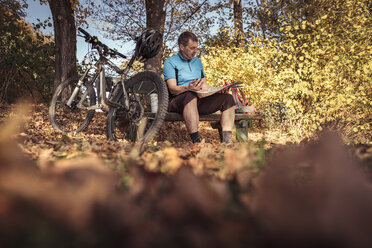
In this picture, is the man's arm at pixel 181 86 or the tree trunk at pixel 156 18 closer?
the man's arm at pixel 181 86

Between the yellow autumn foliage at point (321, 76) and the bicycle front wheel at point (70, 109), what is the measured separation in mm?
2878

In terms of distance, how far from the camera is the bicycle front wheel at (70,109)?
4.41 meters

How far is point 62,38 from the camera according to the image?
21.1 feet

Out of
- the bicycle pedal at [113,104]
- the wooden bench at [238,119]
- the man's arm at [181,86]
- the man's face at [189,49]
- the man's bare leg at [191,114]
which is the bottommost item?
the wooden bench at [238,119]

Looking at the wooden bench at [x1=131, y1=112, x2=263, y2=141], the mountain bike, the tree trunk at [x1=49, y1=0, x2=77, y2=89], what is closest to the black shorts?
the wooden bench at [x1=131, y1=112, x2=263, y2=141]

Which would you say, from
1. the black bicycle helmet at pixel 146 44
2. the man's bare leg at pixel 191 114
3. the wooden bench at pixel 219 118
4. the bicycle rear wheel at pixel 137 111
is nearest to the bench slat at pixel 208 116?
the wooden bench at pixel 219 118

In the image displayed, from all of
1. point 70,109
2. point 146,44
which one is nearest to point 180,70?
point 146,44

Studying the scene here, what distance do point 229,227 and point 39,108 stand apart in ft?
23.4

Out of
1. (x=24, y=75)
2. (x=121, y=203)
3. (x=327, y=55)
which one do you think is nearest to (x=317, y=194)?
(x=121, y=203)

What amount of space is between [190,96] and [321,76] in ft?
10.5

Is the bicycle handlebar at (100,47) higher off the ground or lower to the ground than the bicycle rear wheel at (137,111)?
higher

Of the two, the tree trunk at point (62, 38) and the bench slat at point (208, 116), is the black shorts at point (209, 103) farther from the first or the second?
the tree trunk at point (62, 38)

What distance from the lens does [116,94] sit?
12.6 ft

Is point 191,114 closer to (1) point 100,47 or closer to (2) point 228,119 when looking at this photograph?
(2) point 228,119
